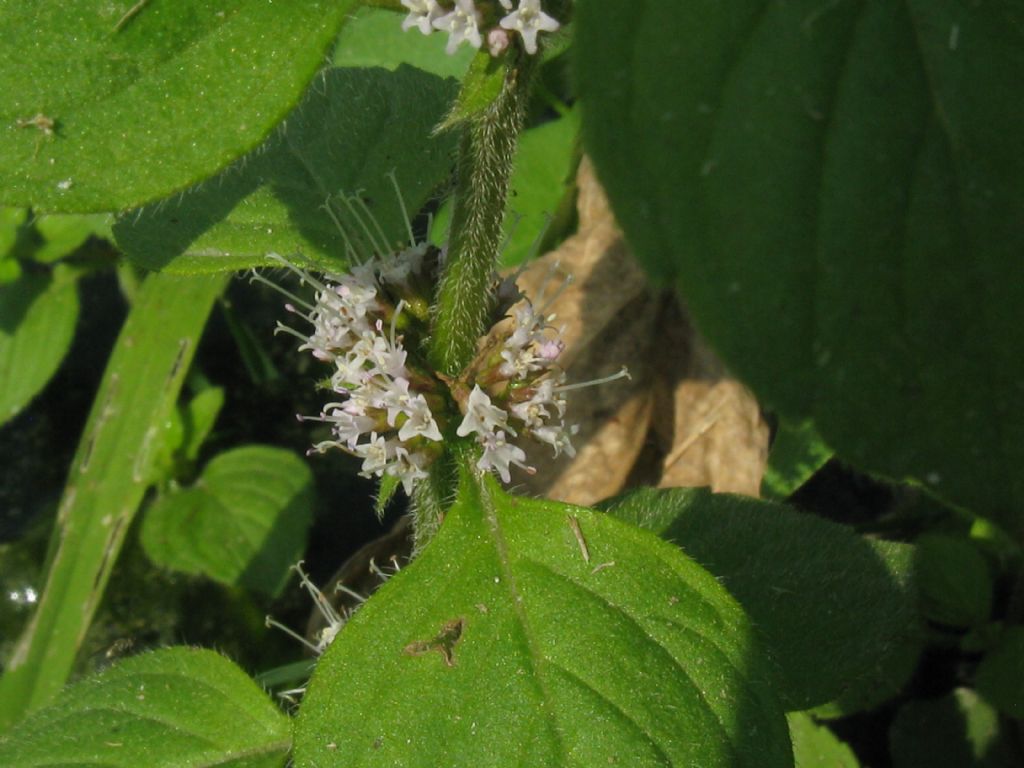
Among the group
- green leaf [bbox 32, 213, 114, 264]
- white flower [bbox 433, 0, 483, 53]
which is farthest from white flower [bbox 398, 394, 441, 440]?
green leaf [bbox 32, 213, 114, 264]

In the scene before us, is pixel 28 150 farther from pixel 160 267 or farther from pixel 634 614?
pixel 634 614

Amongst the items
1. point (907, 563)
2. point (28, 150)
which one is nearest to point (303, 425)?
point (907, 563)

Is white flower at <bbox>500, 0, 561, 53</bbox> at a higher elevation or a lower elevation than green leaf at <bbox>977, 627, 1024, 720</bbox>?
higher

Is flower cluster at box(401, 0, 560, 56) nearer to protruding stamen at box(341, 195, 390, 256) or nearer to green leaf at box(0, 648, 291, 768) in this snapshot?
protruding stamen at box(341, 195, 390, 256)

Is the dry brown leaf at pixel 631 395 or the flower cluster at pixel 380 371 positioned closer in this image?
the flower cluster at pixel 380 371

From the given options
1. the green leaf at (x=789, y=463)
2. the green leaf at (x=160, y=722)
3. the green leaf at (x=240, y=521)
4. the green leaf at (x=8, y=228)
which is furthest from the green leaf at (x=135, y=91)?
the green leaf at (x=8, y=228)

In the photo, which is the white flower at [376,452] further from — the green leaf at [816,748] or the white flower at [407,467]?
the green leaf at [816,748]
